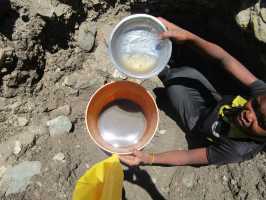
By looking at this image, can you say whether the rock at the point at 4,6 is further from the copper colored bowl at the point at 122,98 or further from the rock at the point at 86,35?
the copper colored bowl at the point at 122,98

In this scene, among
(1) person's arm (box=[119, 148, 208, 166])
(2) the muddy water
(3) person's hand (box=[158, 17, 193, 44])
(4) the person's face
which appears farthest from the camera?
(2) the muddy water

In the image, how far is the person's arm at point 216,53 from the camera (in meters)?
2.21

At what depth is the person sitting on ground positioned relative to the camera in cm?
209

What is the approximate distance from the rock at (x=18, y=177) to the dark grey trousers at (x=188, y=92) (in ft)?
2.62

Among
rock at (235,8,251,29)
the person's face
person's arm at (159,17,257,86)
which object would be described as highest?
rock at (235,8,251,29)

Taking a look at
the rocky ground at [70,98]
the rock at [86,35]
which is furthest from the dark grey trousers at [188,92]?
the rock at [86,35]

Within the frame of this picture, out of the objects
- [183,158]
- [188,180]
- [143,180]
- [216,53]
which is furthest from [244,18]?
[143,180]

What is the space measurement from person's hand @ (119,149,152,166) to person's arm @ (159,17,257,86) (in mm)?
559

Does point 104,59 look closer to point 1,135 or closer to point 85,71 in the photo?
point 85,71

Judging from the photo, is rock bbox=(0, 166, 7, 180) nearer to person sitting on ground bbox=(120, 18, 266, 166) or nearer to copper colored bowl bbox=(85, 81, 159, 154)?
copper colored bowl bbox=(85, 81, 159, 154)

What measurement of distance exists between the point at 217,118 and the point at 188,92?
32 centimetres

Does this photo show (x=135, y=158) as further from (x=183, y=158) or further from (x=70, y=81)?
(x=70, y=81)

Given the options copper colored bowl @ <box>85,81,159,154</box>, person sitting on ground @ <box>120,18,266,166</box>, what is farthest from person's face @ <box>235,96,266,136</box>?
copper colored bowl @ <box>85,81,159,154</box>

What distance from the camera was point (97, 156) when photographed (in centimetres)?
242
